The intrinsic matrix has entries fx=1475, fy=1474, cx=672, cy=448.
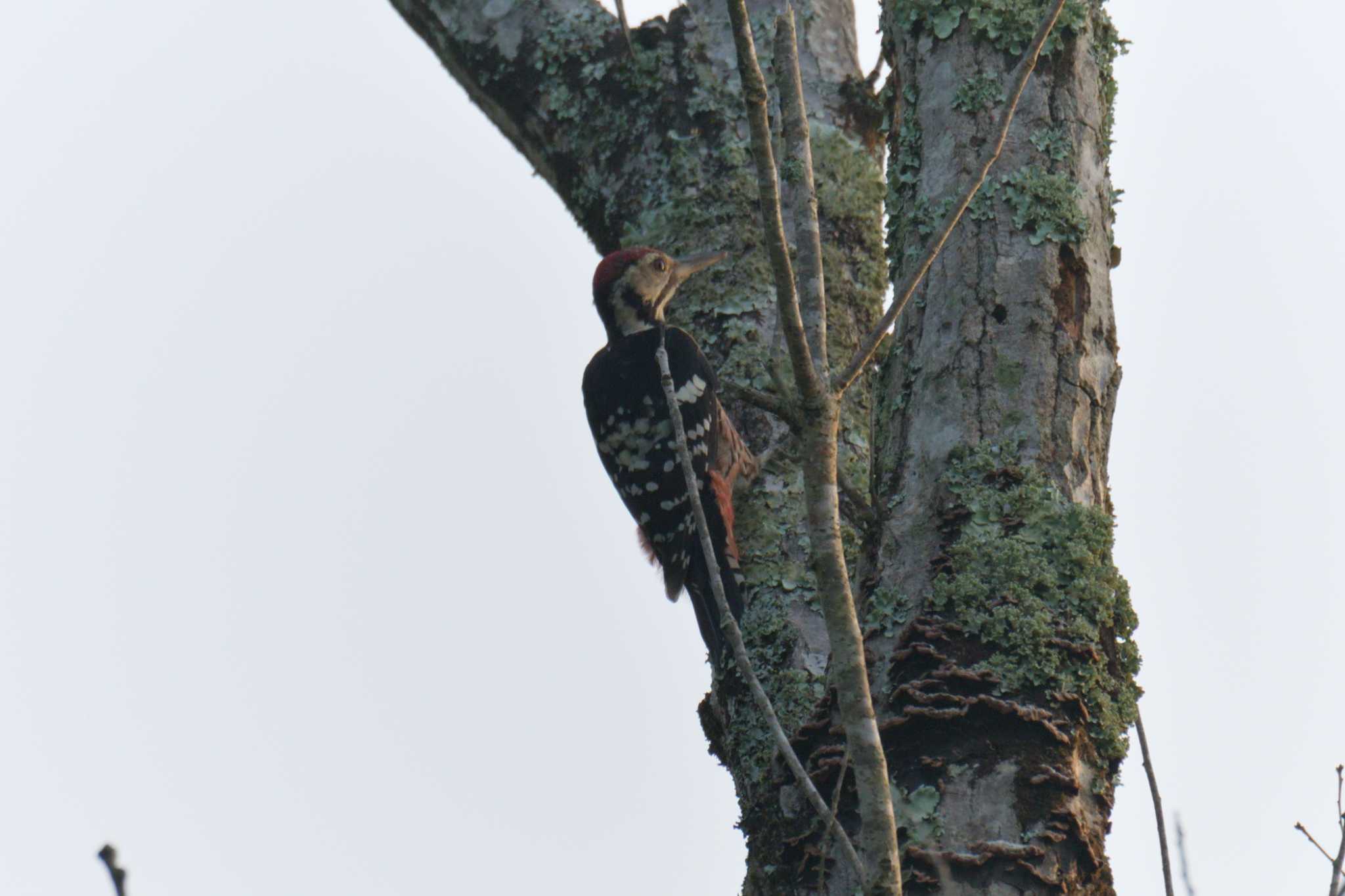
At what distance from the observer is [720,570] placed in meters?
4.10

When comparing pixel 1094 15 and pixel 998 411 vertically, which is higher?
pixel 1094 15

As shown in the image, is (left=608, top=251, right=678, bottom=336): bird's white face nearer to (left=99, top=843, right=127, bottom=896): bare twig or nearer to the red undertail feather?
the red undertail feather

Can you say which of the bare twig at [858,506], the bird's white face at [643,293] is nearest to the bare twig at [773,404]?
the bare twig at [858,506]

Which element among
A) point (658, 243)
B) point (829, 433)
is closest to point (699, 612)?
point (658, 243)

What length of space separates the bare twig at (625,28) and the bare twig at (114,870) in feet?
10.3

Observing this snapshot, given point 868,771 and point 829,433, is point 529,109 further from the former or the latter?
point 868,771

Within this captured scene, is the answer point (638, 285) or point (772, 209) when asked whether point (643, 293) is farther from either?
point (772, 209)

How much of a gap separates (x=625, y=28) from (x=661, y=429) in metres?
1.69

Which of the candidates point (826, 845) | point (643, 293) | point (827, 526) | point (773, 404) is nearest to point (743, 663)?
point (827, 526)

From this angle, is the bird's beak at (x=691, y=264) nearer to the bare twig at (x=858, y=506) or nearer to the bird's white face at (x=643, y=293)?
the bird's white face at (x=643, y=293)

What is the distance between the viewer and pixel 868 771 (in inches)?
72.4

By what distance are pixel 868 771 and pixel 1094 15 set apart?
1947 mm

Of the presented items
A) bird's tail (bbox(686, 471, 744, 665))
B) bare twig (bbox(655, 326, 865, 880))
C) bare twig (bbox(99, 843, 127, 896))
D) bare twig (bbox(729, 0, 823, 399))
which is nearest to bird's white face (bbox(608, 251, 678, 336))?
bird's tail (bbox(686, 471, 744, 665))

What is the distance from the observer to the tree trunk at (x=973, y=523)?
232cm
